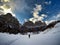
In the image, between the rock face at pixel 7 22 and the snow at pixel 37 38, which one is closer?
the snow at pixel 37 38

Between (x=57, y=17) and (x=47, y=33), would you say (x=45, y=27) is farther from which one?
(x=57, y=17)

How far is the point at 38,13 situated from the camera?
287 cm

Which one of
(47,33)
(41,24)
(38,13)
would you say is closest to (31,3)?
(38,13)

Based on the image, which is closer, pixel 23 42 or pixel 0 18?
pixel 23 42

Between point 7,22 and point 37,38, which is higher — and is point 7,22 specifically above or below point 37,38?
above

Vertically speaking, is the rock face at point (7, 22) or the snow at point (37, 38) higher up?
the rock face at point (7, 22)

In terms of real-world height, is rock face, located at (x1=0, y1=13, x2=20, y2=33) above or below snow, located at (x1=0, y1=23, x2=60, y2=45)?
above

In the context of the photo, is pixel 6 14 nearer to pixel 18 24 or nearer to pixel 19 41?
pixel 18 24

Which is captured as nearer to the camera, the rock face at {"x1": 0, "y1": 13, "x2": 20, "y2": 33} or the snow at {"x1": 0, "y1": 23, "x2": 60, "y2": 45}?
the snow at {"x1": 0, "y1": 23, "x2": 60, "y2": 45}

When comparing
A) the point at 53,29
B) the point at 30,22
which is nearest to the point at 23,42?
the point at 30,22

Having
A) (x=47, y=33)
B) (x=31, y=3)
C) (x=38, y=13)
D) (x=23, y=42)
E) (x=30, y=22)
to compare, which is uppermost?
(x=31, y=3)

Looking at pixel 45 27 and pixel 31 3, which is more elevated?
pixel 31 3

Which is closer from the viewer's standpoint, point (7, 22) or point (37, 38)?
point (37, 38)

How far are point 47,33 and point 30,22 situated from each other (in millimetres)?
413
